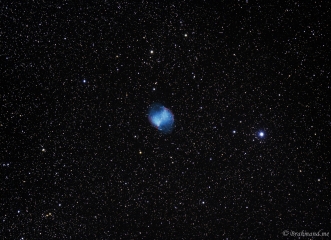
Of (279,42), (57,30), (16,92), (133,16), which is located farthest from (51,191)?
(279,42)

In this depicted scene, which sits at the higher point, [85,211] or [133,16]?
[133,16]

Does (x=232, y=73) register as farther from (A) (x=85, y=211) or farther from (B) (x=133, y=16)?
(A) (x=85, y=211)

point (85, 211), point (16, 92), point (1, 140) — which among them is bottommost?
point (85, 211)
